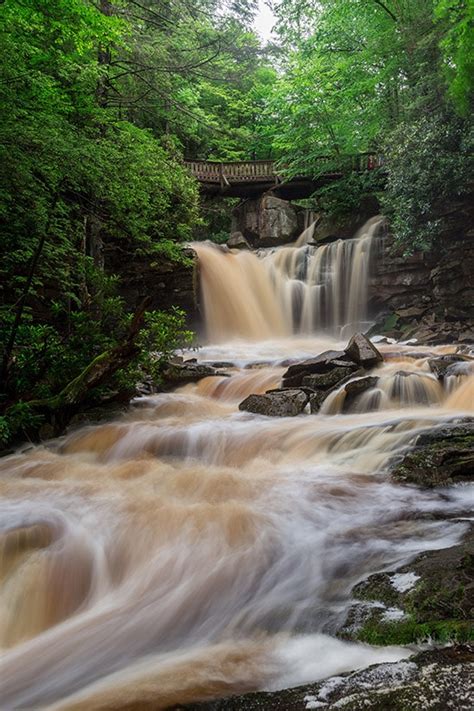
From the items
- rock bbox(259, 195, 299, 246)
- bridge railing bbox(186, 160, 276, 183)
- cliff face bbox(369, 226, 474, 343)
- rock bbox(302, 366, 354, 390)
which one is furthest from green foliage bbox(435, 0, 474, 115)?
bridge railing bbox(186, 160, 276, 183)

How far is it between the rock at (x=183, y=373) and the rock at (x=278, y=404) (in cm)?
223

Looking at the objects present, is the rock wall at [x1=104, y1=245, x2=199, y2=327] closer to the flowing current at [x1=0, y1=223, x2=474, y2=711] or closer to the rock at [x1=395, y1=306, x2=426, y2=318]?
the rock at [x1=395, y1=306, x2=426, y2=318]

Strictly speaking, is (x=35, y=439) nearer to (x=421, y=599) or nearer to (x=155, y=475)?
(x=155, y=475)

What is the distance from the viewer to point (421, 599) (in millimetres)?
2346

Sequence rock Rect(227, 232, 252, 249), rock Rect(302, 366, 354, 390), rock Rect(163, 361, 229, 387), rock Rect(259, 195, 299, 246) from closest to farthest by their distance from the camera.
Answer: rock Rect(302, 366, 354, 390) < rock Rect(163, 361, 229, 387) < rock Rect(227, 232, 252, 249) < rock Rect(259, 195, 299, 246)

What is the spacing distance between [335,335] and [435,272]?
3.95m

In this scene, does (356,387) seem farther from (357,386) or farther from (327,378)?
(327,378)

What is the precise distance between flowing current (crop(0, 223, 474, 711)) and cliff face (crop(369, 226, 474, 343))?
6.21 metres

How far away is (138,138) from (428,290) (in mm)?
10128

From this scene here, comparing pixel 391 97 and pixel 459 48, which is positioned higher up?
pixel 391 97

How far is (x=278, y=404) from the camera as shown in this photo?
7539 millimetres

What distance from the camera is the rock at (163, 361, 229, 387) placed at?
9750 mm

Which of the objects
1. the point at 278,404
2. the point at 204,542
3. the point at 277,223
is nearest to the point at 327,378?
the point at 278,404

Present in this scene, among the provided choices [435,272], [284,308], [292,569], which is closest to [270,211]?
[284,308]
